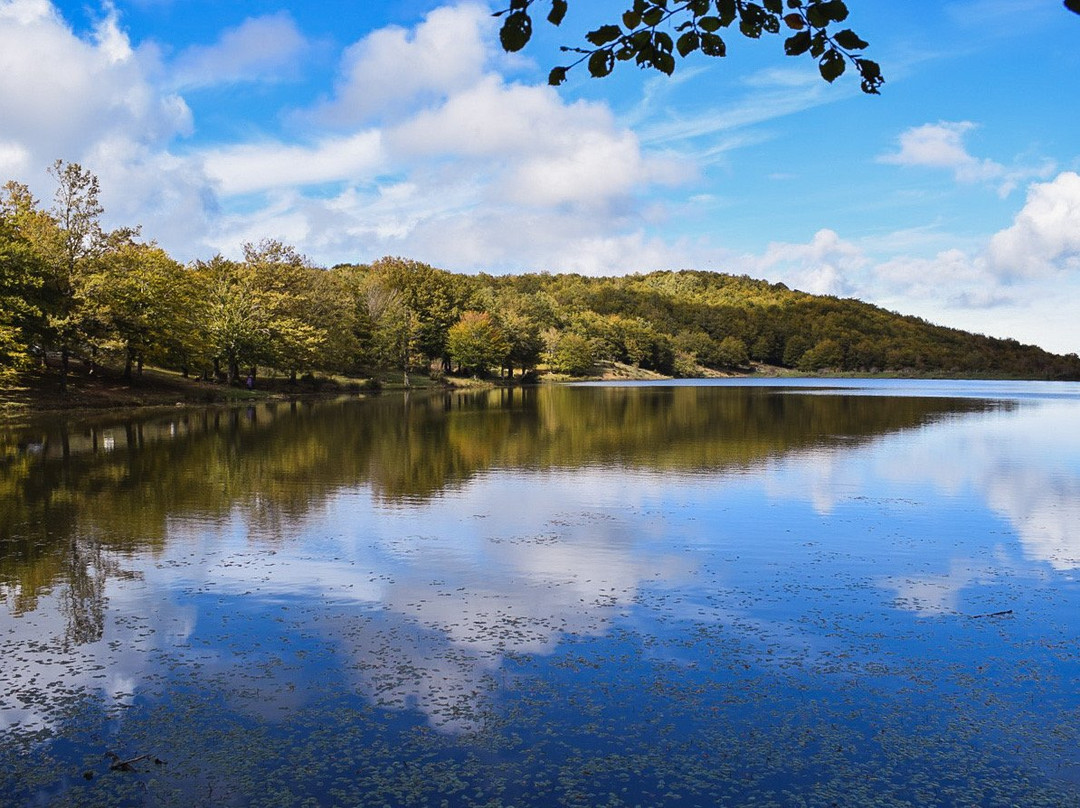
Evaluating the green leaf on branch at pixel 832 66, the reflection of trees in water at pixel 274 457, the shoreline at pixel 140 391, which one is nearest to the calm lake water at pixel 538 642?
the reflection of trees in water at pixel 274 457

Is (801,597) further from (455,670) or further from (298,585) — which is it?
(298,585)

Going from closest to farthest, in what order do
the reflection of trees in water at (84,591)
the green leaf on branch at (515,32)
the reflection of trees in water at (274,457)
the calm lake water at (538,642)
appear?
the green leaf on branch at (515,32) → the calm lake water at (538,642) → the reflection of trees in water at (84,591) → the reflection of trees in water at (274,457)

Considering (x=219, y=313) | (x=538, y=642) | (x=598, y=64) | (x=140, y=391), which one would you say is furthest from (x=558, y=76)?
(x=219, y=313)

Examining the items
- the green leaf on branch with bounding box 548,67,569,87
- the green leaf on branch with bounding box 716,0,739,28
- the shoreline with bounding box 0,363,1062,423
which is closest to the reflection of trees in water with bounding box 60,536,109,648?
the green leaf on branch with bounding box 548,67,569,87

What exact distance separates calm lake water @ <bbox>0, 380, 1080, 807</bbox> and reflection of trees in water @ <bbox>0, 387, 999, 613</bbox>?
17 cm

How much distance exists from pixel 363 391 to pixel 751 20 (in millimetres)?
79729

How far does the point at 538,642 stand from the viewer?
30.6 feet

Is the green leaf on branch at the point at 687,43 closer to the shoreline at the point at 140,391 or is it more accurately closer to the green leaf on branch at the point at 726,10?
the green leaf on branch at the point at 726,10

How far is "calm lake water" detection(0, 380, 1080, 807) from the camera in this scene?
641 centimetres

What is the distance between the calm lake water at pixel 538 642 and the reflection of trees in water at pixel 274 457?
17 centimetres

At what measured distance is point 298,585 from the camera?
39.0 ft

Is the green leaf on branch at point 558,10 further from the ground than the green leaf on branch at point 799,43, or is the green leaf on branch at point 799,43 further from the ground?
the green leaf on branch at point 558,10

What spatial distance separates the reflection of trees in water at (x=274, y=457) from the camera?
48.7ft

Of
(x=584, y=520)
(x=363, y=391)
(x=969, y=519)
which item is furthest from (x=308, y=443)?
(x=363, y=391)
